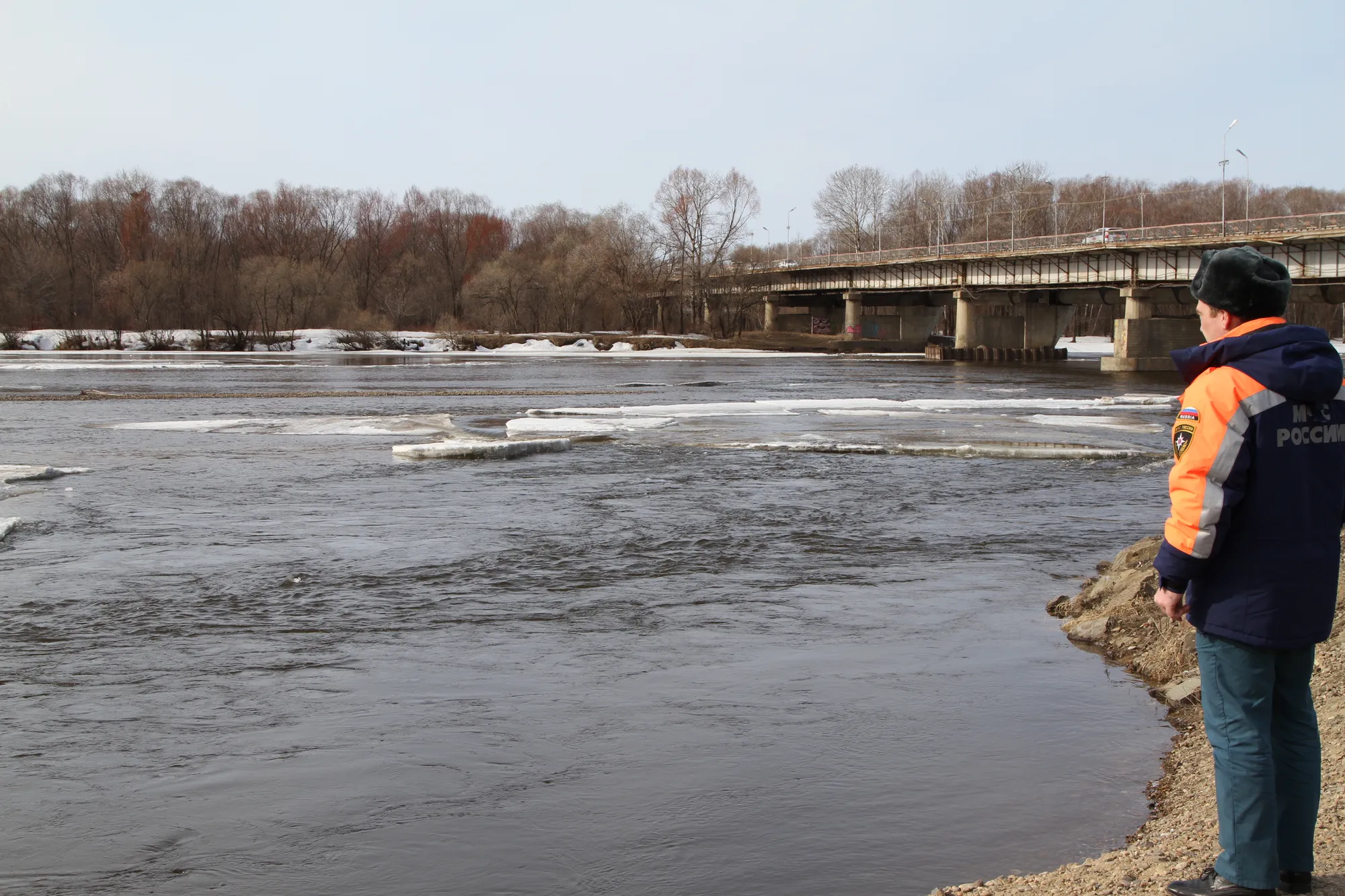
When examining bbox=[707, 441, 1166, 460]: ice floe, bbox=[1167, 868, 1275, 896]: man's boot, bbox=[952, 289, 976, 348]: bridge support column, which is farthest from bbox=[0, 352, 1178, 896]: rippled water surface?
bbox=[952, 289, 976, 348]: bridge support column

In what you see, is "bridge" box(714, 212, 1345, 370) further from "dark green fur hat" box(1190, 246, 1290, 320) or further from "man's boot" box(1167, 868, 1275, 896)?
"man's boot" box(1167, 868, 1275, 896)

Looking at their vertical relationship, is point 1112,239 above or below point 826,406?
above

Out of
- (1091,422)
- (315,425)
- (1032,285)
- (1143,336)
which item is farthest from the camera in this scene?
(1032,285)

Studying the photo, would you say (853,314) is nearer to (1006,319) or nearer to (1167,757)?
(1006,319)

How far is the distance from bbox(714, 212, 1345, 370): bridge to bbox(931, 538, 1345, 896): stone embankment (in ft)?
167

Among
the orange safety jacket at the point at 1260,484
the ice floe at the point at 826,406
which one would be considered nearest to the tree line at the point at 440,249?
the ice floe at the point at 826,406

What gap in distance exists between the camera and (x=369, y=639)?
9.71 metres

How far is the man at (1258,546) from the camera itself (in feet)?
13.9

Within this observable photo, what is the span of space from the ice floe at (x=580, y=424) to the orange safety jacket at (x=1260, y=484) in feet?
72.5

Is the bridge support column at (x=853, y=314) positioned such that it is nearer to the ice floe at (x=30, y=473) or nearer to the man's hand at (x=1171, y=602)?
the ice floe at (x=30, y=473)

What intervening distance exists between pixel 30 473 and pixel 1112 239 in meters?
64.5

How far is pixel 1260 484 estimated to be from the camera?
4.27 meters

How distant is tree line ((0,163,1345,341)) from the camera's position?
349ft

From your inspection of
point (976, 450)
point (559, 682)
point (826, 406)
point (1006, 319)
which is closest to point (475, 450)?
point (976, 450)
